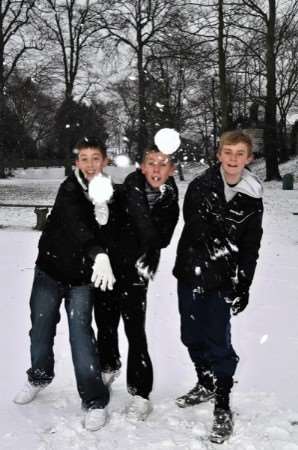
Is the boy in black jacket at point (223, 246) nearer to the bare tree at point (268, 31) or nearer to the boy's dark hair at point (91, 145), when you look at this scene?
the boy's dark hair at point (91, 145)

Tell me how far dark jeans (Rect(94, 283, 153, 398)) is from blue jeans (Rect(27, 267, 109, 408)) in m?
0.17

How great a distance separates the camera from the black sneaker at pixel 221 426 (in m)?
2.85

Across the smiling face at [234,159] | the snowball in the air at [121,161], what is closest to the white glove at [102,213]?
the smiling face at [234,159]

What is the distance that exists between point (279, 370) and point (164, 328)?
1.32m

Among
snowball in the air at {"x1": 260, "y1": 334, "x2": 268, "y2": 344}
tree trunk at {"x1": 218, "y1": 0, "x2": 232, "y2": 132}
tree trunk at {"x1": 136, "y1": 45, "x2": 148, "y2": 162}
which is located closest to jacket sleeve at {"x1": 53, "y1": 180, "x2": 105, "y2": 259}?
snowball in the air at {"x1": 260, "y1": 334, "x2": 268, "y2": 344}

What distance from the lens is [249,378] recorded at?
12.1 feet

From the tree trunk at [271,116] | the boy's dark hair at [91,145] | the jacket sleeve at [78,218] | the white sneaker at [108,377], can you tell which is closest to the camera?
the jacket sleeve at [78,218]

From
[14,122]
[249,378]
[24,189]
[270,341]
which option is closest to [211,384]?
[249,378]

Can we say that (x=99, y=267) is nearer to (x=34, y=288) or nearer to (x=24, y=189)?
(x=34, y=288)

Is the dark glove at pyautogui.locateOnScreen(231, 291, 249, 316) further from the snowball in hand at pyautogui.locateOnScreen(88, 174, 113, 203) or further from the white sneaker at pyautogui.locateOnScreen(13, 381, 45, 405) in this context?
the white sneaker at pyautogui.locateOnScreen(13, 381, 45, 405)

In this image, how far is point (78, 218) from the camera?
2896mm

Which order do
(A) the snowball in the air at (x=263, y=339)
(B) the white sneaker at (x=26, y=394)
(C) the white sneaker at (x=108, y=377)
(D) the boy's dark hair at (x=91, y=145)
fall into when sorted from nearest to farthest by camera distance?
(D) the boy's dark hair at (x=91, y=145)
(B) the white sneaker at (x=26, y=394)
(C) the white sneaker at (x=108, y=377)
(A) the snowball in the air at (x=263, y=339)

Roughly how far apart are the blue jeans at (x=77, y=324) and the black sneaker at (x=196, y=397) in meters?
0.53

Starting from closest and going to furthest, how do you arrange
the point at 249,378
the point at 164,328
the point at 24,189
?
1. the point at 249,378
2. the point at 164,328
3. the point at 24,189
